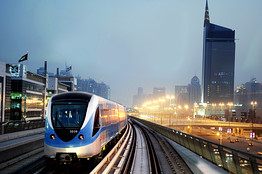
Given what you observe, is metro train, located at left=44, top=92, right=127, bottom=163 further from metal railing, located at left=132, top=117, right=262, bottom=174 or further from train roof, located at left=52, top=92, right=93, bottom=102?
metal railing, located at left=132, top=117, right=262, bottom=174

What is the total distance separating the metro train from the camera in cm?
1152

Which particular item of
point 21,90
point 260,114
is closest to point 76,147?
point 21,90

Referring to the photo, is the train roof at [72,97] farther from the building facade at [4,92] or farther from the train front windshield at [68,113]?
the building facade at [4,92]

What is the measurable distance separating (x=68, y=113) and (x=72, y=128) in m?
0.76

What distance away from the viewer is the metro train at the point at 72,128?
1152 centimetres

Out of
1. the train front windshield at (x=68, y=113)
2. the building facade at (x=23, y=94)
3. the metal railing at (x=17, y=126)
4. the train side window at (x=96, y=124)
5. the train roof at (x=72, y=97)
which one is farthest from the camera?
the building facade at (x=23, y=94)

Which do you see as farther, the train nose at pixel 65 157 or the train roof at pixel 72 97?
the train roof at pixel 72 97

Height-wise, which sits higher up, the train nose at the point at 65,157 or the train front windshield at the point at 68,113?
the train front windshield at the point at 68,113

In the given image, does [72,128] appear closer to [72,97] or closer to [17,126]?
[72,97]

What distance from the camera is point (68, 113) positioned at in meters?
12.1

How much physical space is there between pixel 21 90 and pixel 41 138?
52576 mm

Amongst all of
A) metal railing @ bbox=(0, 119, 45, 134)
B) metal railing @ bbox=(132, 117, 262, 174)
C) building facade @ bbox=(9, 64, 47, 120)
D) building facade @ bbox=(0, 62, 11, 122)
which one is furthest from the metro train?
building facade @ bbox=(9, 64, 47, 120)

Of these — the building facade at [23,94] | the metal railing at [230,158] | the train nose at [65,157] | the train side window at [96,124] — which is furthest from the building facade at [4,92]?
the metal railing at [230,158]

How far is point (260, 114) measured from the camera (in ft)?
514
